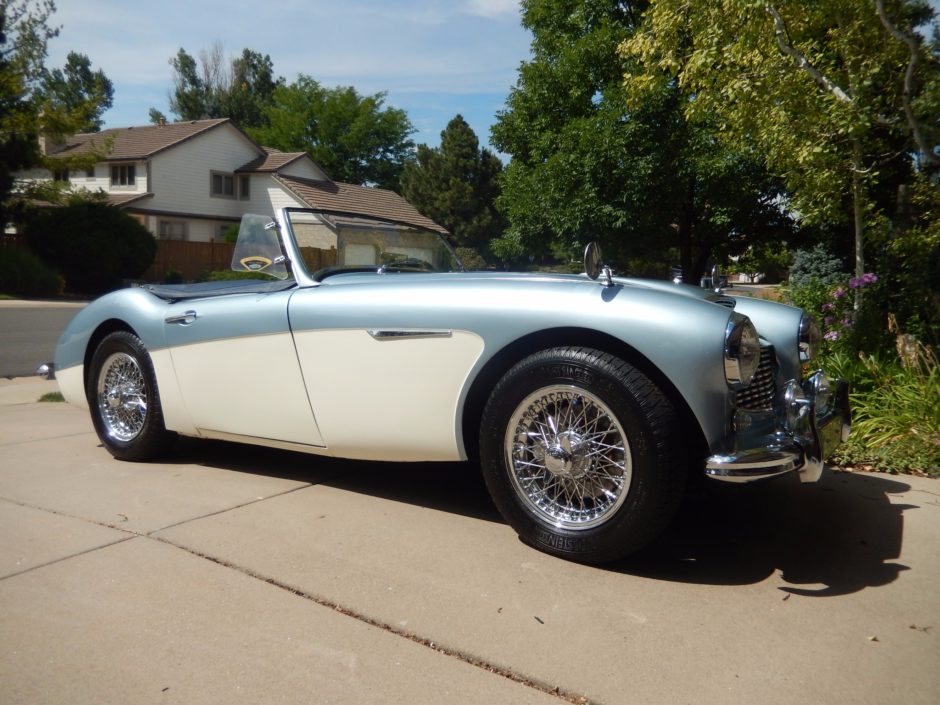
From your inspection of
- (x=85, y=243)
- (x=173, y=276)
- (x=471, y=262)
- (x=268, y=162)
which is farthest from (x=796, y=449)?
(x=268, y=162)

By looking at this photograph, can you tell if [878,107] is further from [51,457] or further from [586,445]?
[51,457]

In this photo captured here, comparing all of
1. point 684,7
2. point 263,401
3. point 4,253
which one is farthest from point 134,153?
point 263,401

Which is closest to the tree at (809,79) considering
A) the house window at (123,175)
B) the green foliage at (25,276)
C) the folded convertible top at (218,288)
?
the folded convertible top at (218,288)

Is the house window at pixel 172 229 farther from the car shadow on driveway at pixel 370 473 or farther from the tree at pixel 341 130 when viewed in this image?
the car shadow on driveway at pixel 370 473

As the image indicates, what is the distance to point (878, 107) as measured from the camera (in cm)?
723

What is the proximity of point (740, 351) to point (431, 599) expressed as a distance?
1.39 m

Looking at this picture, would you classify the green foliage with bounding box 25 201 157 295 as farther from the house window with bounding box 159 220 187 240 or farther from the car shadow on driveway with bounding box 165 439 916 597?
the car shadow on driveway with bounding box 165 439 916 597

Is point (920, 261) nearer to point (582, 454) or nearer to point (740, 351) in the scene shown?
point (740, 351)

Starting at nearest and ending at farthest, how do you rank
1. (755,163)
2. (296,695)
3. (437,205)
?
(296,695), (755,163), (437,205)

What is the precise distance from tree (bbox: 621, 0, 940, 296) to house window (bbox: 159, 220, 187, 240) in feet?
113

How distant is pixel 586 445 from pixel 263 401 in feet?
5.39

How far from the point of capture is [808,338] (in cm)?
377

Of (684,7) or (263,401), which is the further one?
(684,7)

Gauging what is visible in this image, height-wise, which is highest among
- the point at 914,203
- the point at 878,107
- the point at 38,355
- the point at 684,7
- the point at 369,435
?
the point at 684,7
